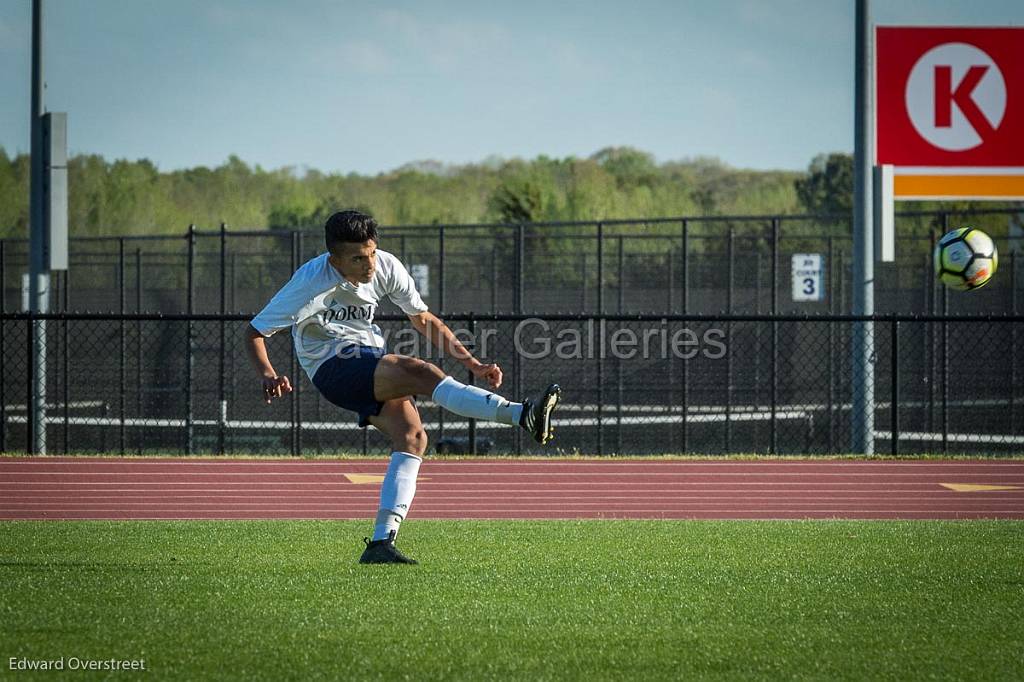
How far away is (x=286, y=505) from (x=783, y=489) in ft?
14.0

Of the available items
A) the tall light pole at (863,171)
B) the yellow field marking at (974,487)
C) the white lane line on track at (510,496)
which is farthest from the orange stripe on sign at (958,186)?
the white lane line on track at (510,496)

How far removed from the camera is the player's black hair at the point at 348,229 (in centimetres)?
674

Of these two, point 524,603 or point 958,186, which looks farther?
point 958,186

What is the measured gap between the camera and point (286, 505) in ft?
34.3

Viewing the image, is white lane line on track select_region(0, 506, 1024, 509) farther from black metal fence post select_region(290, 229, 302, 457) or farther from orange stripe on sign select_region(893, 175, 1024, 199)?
orange stripe on sign select_region(893, 175, 1024, 199)

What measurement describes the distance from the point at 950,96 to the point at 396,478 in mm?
12590

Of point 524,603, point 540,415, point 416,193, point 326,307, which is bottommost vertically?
point 524,603

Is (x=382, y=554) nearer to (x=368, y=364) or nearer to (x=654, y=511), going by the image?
(x=368, y=364)

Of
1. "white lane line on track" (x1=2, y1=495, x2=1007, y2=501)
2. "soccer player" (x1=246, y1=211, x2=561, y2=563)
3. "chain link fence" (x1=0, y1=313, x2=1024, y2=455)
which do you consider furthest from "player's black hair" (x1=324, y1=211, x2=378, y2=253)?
"chain link fence" (x1=0, y1=313, x2=1024, y2=455)

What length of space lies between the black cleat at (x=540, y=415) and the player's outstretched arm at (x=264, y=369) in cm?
116

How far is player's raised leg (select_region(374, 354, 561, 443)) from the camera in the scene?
6559 millimetres

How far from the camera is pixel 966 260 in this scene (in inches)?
504

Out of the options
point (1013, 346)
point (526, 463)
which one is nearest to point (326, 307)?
point (526, 463)

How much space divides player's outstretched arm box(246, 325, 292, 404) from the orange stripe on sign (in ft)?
37.2
